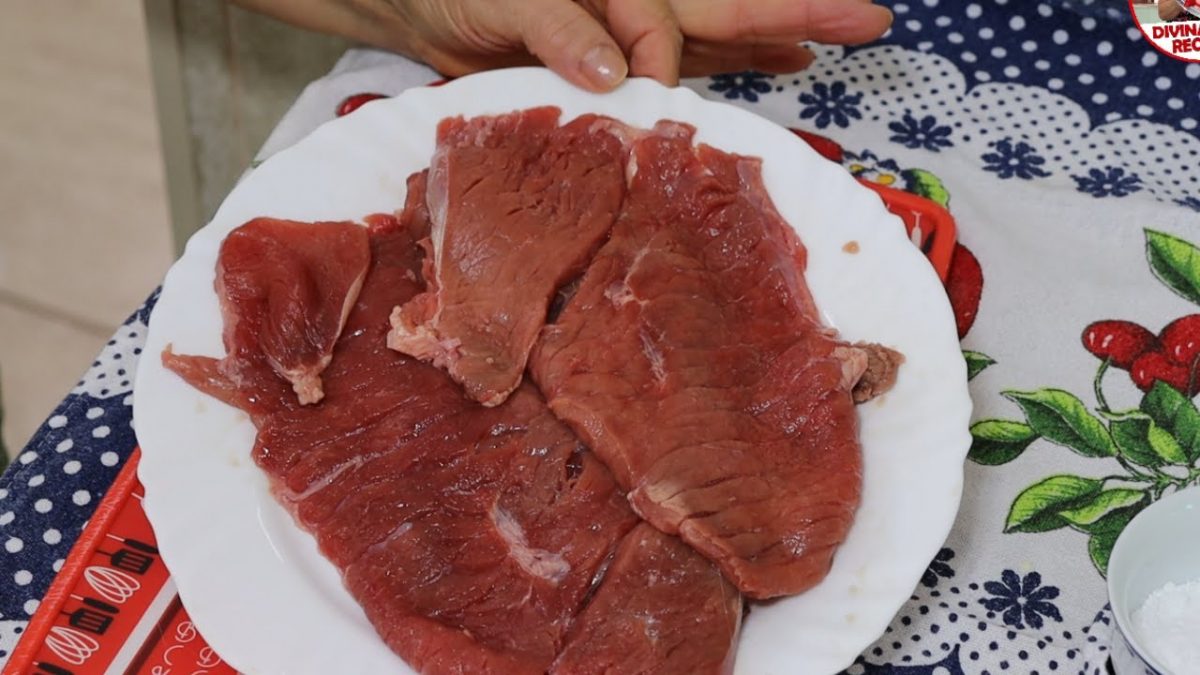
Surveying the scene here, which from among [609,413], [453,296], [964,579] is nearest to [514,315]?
[453,296]

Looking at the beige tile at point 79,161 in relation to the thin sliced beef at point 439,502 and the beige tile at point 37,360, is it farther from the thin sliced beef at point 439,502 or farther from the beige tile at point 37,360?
the thin sliced beef at point 439,502

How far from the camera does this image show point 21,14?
3.88 meters

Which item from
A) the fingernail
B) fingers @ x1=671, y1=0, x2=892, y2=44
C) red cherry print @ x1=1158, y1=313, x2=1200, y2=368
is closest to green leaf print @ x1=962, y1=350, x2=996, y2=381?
red cherry print @ x1=1158, y1=313, x2=1200, y2=368

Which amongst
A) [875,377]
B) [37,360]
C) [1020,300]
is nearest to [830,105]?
[1020,300]

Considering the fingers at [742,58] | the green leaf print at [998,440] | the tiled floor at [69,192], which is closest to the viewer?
the green leaf print at [998,440]

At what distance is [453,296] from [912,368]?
599 mm

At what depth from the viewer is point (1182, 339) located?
1.78m

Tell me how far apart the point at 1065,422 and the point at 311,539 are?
103 cm

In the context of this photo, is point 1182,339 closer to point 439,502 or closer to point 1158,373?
point 1158,373

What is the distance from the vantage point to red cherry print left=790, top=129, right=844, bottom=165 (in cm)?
204

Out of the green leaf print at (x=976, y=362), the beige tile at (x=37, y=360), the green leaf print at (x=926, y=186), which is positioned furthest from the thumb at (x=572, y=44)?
the beige tile at (x=37, y=360)

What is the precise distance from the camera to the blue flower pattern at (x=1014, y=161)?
205 centimetres

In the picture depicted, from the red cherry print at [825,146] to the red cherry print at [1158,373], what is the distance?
579 millimetres

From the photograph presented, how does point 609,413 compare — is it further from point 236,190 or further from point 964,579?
point 236,190
